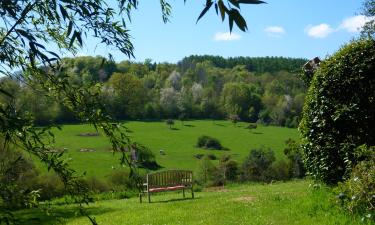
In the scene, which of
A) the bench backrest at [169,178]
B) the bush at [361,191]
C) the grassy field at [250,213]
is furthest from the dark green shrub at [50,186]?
the bush at [361,191]

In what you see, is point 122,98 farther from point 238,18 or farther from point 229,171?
point 229,171

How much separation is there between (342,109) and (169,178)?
9322mm

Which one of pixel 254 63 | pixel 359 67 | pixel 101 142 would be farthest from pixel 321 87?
pixel 254 63

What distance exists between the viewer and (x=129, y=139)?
273 centimetres

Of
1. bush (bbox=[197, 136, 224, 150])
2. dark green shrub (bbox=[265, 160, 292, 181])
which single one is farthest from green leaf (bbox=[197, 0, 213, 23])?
bush (bbox=[197, 136, 224, 150])

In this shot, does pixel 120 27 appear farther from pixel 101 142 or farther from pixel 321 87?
pixel 101 142

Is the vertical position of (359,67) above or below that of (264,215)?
above

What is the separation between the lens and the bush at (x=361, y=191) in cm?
740

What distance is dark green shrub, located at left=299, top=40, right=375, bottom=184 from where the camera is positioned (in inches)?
387

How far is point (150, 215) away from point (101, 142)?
61.7 metres

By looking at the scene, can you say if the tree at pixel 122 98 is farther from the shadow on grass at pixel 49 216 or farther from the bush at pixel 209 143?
the bush at pixel 209 143

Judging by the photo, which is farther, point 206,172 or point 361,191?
point 206,172

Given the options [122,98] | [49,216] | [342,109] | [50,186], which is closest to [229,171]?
[50,186]

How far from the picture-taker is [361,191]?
24.7ft
